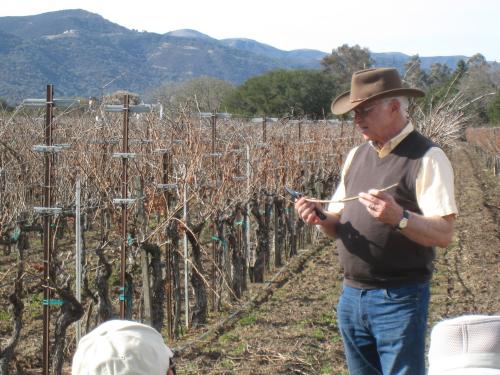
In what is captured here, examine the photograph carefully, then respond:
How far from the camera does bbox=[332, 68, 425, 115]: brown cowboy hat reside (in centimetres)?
341

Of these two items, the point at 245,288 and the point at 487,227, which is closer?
the point at 245,288

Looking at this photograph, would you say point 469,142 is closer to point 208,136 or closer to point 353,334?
point 208,136

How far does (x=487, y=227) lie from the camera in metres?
14.8

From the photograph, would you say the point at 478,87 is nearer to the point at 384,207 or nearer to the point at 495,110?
the point at 495,110

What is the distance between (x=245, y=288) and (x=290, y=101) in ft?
103

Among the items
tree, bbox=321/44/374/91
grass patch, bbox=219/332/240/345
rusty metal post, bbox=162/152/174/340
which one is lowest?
grass patch, bbox=219/332/240/345

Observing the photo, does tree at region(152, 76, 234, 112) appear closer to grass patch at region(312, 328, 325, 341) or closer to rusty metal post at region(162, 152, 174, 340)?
rusty metal post at region(162, 152, 174, 340)

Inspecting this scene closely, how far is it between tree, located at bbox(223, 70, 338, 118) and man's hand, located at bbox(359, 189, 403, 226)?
3571 centimetres


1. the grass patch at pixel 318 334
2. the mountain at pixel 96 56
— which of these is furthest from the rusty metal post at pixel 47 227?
the mountain at pixel 96 56

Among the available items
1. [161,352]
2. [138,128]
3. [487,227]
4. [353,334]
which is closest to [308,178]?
[487,227]

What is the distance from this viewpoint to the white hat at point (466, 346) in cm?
210

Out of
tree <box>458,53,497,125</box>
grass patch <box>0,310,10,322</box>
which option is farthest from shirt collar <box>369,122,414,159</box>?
tree <box>458,53,497,125</box>

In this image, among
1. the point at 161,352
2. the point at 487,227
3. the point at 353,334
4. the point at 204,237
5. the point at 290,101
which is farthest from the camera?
the point at 290,101

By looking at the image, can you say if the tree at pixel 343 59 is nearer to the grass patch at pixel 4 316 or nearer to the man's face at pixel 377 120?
the grass patch at pixel 4 316
